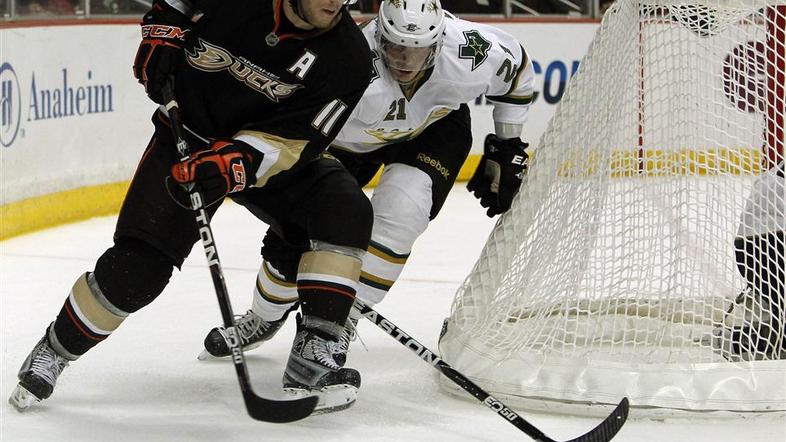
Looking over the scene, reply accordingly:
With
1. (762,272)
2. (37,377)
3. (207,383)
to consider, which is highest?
(762,272)

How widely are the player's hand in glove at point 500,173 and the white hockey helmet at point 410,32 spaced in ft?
1.13

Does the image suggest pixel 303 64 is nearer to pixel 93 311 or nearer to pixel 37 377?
pixel 93 311

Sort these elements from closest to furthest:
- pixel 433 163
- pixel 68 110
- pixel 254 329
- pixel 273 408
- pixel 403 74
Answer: pixel 273 408 → pixel 403 74 → pixel 433 163 → pixel 254 329 → pixel 68 110

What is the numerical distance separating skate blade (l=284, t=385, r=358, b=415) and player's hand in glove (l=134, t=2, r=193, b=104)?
0.66 metres

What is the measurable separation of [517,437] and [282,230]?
642 mm

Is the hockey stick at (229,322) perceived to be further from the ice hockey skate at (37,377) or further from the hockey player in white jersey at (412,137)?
the ice hockey skate at (37,377)

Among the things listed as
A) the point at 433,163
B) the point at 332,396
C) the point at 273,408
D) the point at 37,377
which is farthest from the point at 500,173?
the point at 37,377

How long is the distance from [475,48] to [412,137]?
25 centimetres

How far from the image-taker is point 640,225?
3080 millimetres

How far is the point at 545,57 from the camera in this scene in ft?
20.9

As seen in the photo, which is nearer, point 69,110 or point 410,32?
point 410,32

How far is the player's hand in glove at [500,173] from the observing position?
3.10 meters

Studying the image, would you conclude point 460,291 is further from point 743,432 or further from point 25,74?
point 25,74

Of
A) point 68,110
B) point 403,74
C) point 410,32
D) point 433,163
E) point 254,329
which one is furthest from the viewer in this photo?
point 68,110
